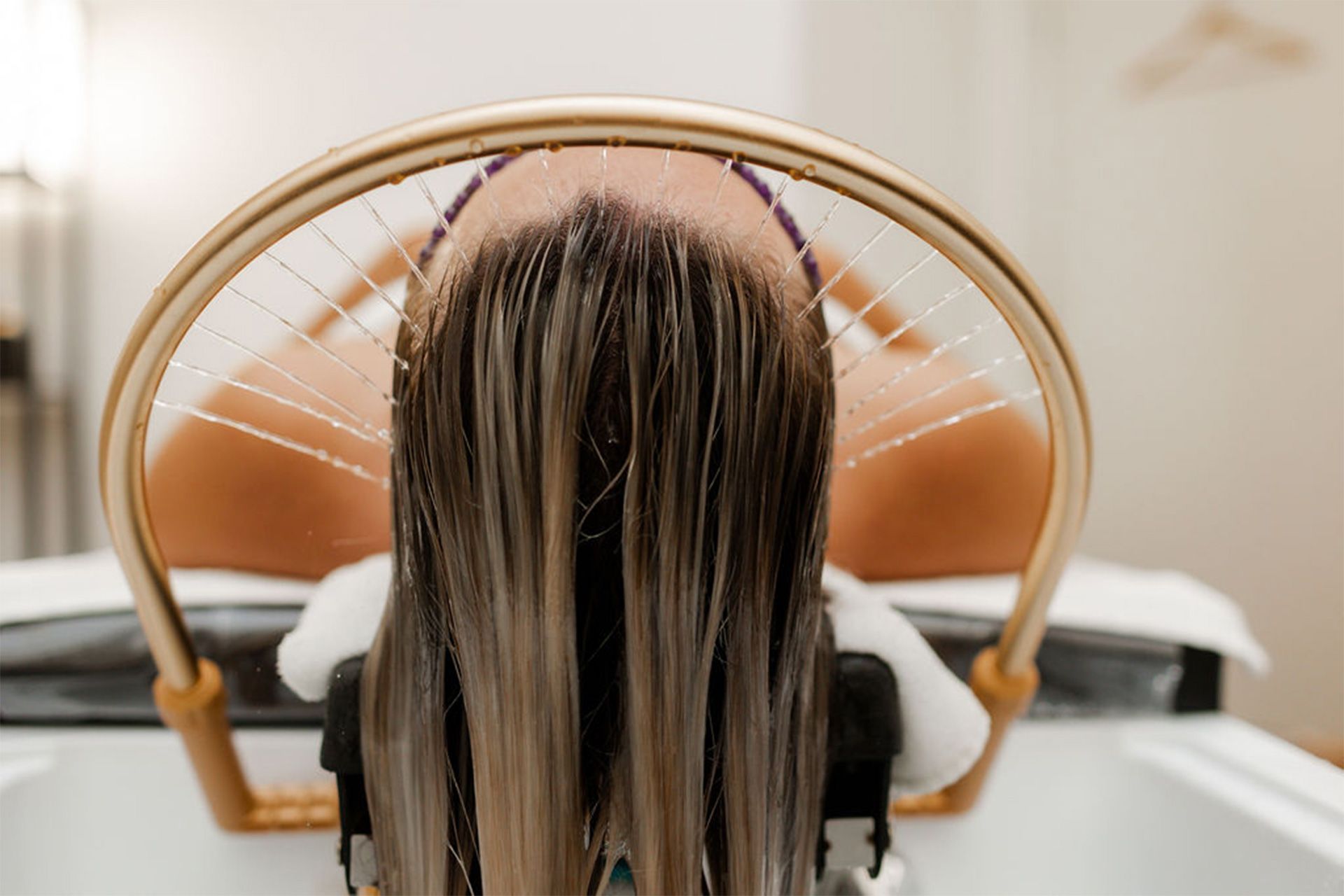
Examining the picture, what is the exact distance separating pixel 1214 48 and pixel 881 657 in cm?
100

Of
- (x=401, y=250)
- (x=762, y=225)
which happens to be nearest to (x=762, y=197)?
(x=762, y=225)

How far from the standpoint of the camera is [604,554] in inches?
18.3

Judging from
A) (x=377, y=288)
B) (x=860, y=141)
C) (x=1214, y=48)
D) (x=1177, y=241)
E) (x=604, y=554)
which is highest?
(x=1214, y=48)

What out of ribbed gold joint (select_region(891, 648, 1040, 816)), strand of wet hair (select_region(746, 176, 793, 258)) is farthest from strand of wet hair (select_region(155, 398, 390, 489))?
ribbed gold joint (select_region(891, 648, 1040, 816))

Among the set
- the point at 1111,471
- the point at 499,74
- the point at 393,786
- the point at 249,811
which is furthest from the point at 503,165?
the point at 1111,471

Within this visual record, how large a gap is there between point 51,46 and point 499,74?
664 millimetres

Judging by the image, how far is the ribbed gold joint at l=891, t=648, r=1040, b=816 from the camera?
70 cm

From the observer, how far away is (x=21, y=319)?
1.44m

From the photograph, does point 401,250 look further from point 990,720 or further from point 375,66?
point 375,66

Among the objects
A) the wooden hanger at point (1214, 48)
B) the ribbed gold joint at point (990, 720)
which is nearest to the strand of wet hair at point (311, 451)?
the ribbed gold joint at point (990, 720)

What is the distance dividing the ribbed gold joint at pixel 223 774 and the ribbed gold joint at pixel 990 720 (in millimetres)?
428

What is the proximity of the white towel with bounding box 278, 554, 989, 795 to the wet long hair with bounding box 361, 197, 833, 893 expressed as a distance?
0.30ft

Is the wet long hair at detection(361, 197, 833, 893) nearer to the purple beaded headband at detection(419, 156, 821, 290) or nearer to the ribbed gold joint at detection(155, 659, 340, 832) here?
the purple beaded headband at detection(419, 156, 821, 290)

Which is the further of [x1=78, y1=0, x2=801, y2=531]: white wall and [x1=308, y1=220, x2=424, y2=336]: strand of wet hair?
[x1=78, y1=0, x2=801, y2=531]: white wall
